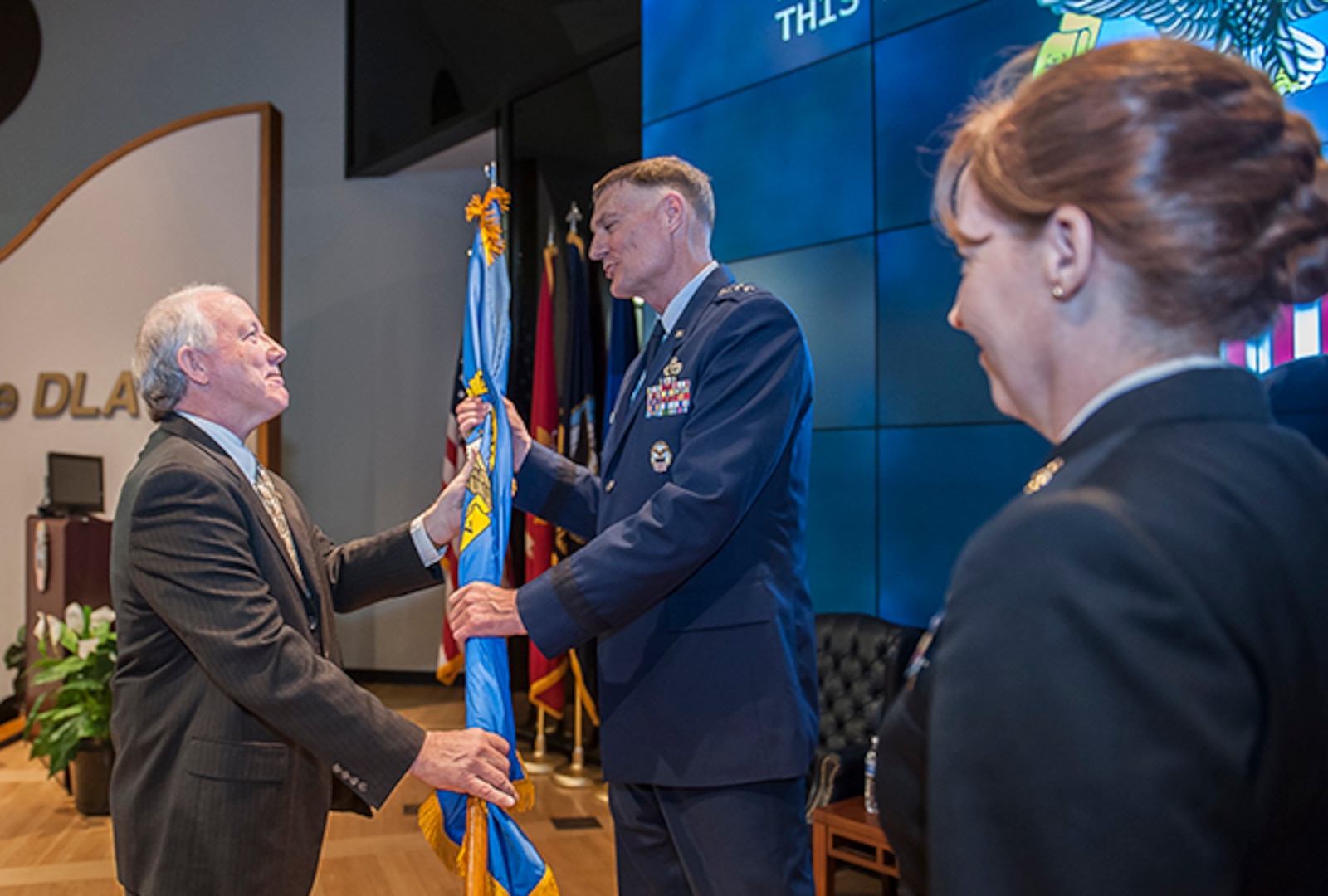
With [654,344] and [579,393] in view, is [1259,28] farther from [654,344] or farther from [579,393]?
[579,393]

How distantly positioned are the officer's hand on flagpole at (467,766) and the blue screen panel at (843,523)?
2169 mm

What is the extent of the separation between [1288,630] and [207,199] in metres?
6.87

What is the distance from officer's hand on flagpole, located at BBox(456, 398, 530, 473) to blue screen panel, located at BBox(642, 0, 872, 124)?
2.39 m

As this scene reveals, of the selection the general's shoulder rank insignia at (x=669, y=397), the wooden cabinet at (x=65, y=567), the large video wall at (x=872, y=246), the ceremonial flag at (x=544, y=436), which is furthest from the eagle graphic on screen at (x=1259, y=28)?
the wooden cabinet at (x=65, y=567)

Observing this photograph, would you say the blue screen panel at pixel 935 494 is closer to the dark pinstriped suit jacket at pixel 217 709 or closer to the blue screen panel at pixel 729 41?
the blue screen panel at pixel 729 41

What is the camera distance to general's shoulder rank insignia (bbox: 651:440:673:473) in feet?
5.57

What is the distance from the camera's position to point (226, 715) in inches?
63.0

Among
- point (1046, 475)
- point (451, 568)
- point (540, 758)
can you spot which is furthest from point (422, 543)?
point (451, 568)

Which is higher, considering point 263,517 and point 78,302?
point 78,302

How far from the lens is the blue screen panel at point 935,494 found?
312 cm

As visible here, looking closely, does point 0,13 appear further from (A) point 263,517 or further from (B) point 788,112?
(A) point 263,517

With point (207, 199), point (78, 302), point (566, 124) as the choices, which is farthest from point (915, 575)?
point (78, 302)

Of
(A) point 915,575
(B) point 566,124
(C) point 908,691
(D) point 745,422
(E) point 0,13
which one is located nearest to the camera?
(C) point 908,691

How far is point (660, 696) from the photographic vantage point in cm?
164
